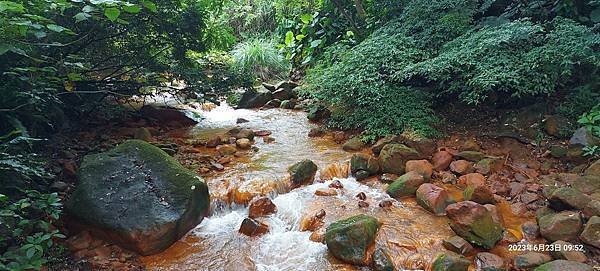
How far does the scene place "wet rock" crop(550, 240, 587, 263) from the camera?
9.41 feet

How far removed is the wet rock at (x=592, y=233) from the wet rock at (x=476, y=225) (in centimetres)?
59

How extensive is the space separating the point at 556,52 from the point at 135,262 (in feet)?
15.3

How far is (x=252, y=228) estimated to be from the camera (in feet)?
11.9

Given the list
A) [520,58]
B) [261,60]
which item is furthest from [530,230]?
[261,60]

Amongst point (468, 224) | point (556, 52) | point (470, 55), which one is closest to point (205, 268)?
point (468, 224)

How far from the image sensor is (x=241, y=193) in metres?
4.19

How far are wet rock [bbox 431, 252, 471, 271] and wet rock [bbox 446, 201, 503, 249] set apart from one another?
0.30 m

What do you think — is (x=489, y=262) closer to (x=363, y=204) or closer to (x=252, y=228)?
(x=363, y=204)

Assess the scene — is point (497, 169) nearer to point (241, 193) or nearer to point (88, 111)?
point (241, 193)

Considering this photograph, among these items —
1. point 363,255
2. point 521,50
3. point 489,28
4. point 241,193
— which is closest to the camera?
point 363,255

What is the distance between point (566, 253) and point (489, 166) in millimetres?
1547

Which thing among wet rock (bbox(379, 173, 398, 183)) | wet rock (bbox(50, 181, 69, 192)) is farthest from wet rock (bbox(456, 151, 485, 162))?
wet rock (bbox(50, 181, 69, 192))

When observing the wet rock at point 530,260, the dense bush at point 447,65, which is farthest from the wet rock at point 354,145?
the wet rock at point 530,260

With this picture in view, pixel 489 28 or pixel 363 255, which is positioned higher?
pixel 489 28
